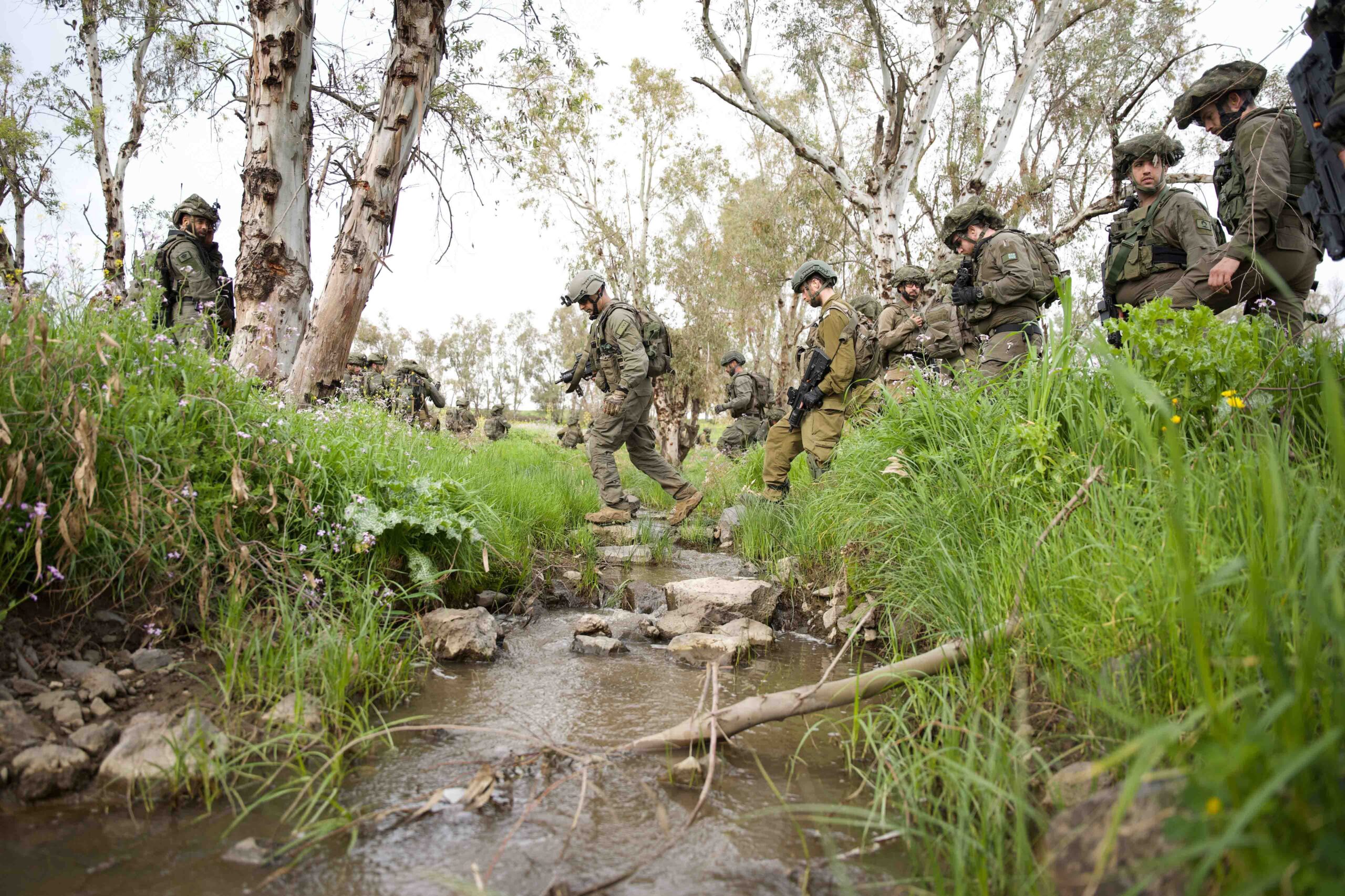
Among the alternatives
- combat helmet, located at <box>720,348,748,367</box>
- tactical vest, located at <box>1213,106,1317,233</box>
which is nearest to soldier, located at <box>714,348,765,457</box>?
combat helmet, located at <box>720,348,748,367</box>

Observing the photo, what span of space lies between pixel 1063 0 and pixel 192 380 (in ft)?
37.3

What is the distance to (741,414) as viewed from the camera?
15289mm

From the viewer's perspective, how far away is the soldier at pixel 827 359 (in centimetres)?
627

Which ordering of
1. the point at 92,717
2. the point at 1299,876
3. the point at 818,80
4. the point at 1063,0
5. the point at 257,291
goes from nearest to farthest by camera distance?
the point at 1299,876, the point at 92,717, the point at 257,291, the point at 1063,0, the point at 818,80

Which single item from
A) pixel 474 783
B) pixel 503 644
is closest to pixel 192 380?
pixel 503 644

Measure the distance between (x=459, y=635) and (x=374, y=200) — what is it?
3657mm

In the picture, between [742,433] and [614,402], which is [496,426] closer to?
[742,433]

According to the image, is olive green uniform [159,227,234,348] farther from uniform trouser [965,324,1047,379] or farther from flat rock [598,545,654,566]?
uniform trouser [965,324,1047,379]

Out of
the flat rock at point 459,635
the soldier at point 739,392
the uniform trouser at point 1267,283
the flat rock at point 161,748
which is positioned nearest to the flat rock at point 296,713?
the flat rock at point 161,748

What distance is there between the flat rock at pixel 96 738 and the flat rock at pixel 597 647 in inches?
73.4

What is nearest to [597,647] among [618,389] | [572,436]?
[618,389]

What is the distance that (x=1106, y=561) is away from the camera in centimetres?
219

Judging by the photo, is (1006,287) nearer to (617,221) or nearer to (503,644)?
(503,644)

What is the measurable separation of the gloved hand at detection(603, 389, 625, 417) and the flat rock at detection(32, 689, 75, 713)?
208 inches
